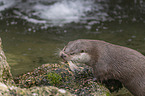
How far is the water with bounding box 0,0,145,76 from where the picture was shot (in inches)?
225

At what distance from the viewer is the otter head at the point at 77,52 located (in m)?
3.16

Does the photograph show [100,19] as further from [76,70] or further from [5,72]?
[5,72]

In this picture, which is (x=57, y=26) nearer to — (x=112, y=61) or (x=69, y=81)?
(x=69, y=81)

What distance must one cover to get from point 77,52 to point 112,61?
575 millimetres

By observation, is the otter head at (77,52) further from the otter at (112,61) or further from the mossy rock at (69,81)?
the mossy rock at (69,81)

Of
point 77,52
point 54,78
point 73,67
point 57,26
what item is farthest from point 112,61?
point 57,26

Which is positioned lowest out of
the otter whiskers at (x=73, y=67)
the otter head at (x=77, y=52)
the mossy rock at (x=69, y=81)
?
the mossy rock at (x=69, y=81)

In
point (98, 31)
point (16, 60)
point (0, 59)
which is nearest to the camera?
point (0, 59)

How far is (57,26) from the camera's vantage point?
873cm

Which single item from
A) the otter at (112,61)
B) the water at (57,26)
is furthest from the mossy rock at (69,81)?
the water at (57,26)

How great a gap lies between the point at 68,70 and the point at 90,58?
50 centimetres

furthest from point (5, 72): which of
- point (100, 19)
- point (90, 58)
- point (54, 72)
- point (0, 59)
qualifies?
point (100, 19)

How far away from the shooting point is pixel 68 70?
3.59m

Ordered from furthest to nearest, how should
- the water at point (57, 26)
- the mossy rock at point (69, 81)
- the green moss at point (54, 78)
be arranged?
the water at point (57, 26), the green moss at point (54, 78), the mossy rock at point (69, 81)
